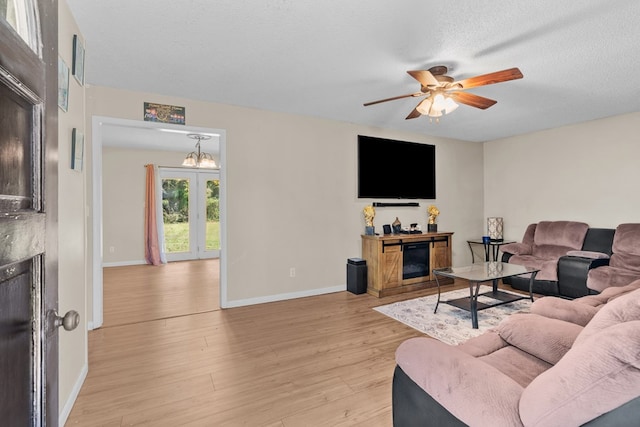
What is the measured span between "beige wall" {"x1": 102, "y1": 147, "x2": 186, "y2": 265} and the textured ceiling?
3909 millimetres

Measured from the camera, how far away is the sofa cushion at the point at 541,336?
5.03 ft

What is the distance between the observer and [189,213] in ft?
23.7

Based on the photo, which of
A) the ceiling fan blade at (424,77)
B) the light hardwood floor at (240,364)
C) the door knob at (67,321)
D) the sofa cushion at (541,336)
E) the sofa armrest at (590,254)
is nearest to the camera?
the door knob at (67,321)

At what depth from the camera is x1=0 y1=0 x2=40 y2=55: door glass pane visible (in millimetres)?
566

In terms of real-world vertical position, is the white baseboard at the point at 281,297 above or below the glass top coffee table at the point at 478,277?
below

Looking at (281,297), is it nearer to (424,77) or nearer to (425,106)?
(425,106)

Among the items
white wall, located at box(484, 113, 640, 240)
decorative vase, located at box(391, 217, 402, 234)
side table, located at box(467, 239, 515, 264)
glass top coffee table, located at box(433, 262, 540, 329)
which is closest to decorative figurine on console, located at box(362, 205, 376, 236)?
decorative vase, located at box(391, 217, 402, 234)

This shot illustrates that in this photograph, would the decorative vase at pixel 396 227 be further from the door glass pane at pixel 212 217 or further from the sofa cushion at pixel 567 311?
the door glass pane at pixel 212 217

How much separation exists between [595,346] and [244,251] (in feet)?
11.3

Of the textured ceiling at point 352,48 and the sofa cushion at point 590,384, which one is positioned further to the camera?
the textured ceiling at point 352,48

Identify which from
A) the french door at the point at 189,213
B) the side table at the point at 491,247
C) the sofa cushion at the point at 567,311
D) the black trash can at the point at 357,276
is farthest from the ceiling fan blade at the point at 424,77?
the french door at the point at 189,213

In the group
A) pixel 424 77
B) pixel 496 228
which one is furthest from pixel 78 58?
pixel 496 228

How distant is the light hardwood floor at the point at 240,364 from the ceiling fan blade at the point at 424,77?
7.28 feet

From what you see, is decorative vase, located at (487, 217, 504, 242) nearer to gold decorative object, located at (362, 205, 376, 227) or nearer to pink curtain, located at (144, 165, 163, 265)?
gold decorative object, located at (362, 205, 376, 227)
